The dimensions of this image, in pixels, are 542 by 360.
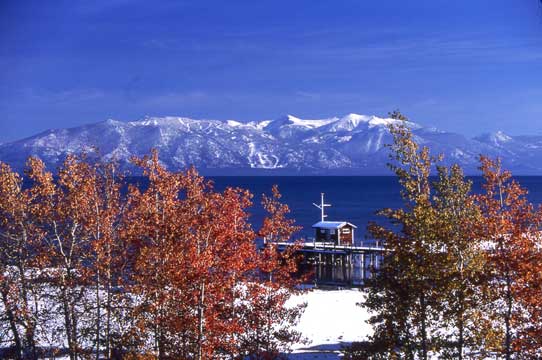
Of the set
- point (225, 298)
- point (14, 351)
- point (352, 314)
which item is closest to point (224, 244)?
point (225, 298)

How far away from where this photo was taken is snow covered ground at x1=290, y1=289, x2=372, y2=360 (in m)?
31.1

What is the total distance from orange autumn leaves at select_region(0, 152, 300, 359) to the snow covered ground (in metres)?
6.60

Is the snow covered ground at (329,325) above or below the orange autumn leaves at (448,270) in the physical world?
below

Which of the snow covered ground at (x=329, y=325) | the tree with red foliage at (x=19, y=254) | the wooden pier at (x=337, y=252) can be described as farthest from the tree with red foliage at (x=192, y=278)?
the wooden pier at (x=337, y=252)

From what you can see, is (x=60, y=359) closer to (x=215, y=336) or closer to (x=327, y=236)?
(x=215, y=336)

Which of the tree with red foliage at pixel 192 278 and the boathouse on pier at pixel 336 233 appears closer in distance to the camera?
the tree with red foliage at pixel 192 278

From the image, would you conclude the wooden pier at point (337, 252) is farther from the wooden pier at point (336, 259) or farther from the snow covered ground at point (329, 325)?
the snow covered ground at point (329, 325)

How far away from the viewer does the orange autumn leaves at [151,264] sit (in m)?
21.4

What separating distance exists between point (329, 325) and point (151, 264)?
19.3 metres

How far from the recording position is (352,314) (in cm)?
4241

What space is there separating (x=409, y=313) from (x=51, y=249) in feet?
42.0

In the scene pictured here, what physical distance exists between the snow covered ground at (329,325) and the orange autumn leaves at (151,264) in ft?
21.7

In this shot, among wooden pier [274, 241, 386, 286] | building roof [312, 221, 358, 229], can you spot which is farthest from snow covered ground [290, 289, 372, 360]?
building roof [312, 221, 358, 229]

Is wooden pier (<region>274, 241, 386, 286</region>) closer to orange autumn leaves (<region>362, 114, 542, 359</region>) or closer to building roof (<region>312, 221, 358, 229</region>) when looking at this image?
building roof (<region>312, 221, 358, 229</region>)
